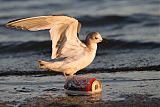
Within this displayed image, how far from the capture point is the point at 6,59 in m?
12.8

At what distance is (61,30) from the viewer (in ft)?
31.2

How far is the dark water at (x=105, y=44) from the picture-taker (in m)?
9.84

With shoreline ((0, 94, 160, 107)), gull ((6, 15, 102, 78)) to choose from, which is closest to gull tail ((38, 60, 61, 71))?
gull ((6, 15, 102, 78))

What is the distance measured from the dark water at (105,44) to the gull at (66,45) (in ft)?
1.37

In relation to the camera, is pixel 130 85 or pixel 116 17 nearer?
pixel 130 85

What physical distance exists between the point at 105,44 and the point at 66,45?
422 cm

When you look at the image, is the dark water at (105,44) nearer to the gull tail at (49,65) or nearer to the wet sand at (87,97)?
the wet sand at (87,97)

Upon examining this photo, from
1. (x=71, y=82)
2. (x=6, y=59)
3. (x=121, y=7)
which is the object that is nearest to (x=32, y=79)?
(x=71, y=82)

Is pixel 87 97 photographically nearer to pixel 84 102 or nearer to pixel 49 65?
pixel 84 102

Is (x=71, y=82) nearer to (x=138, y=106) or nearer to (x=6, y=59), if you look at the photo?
(x=138, y=106)

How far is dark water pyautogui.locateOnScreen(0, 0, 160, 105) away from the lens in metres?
9.84

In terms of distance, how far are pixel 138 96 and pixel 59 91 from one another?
1362 millimetres

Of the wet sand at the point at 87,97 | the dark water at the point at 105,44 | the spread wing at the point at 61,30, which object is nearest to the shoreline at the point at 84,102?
the wet sand at the point at 87,97

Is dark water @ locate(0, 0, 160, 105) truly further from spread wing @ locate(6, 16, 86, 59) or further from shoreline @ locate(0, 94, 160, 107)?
spread wing @ locate(6, 16, 86, 59)
